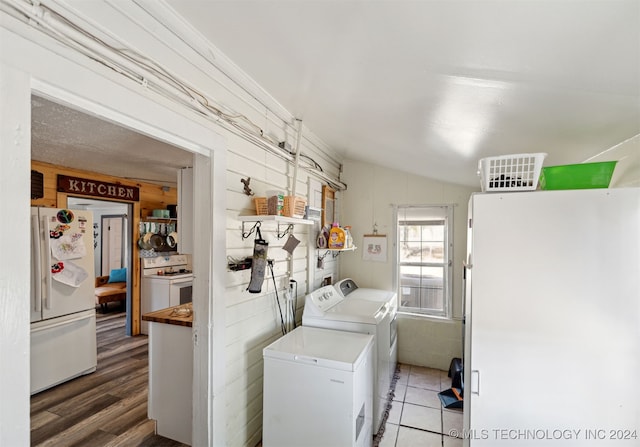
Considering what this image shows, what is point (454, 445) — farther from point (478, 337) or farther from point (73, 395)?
point (73, 395)

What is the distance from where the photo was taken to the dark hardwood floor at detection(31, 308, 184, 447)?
7.47 feet

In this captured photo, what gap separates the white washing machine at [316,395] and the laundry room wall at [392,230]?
5.71 feet

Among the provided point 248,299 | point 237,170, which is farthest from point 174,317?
point 237,170

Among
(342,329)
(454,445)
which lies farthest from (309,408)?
(454,445)

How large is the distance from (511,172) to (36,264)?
3.89 metres

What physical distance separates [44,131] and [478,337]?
310cm

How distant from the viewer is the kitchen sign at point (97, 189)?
3.47 metres

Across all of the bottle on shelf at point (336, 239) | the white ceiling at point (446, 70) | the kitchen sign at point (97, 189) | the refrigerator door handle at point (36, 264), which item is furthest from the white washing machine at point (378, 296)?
the kitchen sign at point (97, 189)

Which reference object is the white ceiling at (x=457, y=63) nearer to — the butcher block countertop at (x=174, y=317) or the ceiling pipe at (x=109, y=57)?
the ceiling pipe at (x=109, y=57)

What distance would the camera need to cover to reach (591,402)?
4.14ft

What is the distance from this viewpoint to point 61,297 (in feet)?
10.0

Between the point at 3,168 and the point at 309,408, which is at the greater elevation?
the point at 3,168

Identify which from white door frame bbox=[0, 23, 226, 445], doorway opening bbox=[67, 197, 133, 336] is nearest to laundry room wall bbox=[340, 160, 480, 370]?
white door frame bbox=[0, 23, 226, 445]

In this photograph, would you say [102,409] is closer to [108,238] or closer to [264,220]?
[264,220]
